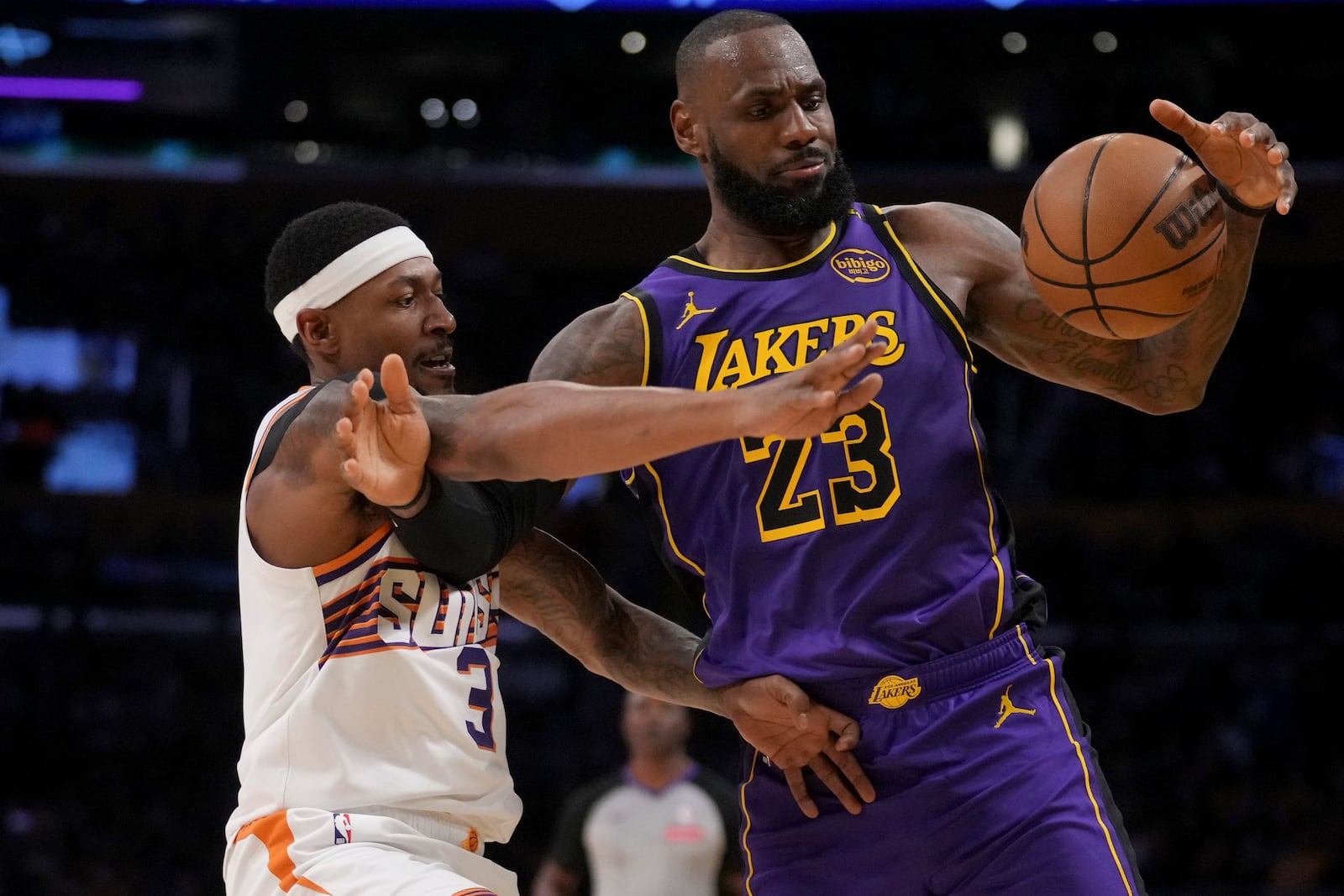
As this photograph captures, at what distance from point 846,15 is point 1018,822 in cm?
1093

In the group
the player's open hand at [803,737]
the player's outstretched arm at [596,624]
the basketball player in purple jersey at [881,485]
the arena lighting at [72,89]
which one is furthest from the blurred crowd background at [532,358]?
the player's open hand at [803,737]

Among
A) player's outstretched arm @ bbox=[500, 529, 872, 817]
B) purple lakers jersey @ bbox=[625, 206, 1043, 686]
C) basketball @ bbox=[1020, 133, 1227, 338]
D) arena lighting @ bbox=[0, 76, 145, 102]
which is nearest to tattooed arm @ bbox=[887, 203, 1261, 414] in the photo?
purple lakers jersey @ bbox=[625, 206, 1043, 686]

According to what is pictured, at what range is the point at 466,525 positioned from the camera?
3248 mm

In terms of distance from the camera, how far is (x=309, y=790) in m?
3.16

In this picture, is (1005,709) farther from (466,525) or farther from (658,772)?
(658,772)

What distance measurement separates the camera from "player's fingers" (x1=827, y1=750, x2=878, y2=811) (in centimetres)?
335

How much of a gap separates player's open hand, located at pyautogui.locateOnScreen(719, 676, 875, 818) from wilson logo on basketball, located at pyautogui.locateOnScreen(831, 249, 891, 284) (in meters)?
0.93

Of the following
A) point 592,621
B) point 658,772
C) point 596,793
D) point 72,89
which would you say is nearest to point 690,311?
point 592,621

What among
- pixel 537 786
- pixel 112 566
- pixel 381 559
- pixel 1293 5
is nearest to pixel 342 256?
pixel 381 559

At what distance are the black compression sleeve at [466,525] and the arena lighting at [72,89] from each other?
11.7 meters

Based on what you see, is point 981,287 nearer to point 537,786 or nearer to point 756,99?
point 756,99

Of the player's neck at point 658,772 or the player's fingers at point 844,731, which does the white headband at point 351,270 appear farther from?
the player's neck at point 658,772

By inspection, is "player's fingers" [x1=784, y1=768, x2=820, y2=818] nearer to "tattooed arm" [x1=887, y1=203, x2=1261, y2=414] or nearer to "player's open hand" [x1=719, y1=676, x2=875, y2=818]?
"player's open hand" [x1=719, y1=676, x2=875, y2=818]

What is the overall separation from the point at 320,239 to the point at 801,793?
1.66 meters
